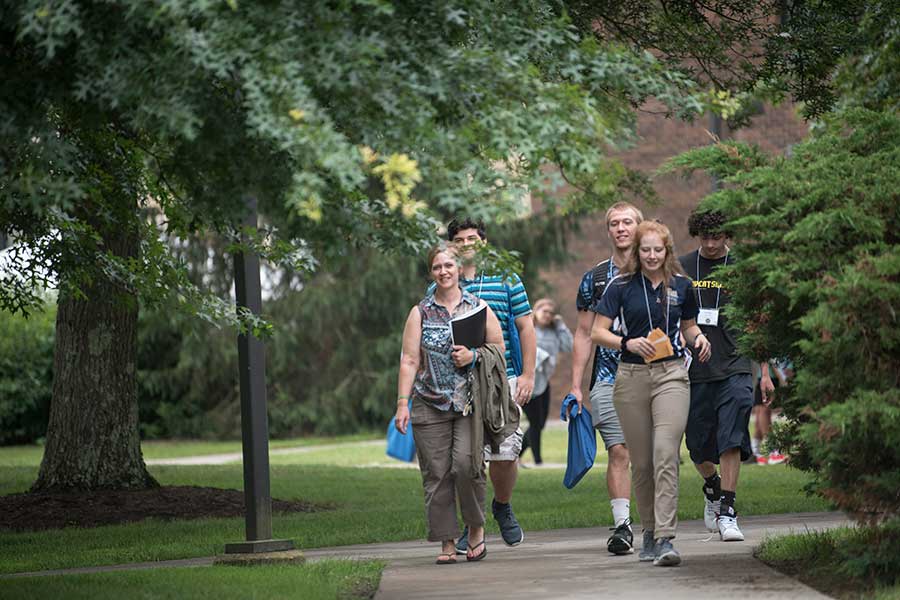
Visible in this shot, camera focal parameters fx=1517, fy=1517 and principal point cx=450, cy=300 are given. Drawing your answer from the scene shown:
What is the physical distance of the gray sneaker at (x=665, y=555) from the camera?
7.86m

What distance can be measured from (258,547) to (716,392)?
9.92 ft

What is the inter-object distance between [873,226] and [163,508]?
7.60 m

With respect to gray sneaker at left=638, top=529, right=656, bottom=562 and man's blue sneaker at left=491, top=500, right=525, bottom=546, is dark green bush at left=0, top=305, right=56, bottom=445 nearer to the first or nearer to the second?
man's blue sneaker at left=491, top=500, right=525, bottom=546

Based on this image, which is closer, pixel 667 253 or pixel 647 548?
pixel 667 253

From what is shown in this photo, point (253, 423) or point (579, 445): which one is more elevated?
point (253, 423)

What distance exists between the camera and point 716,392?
9.49 metres

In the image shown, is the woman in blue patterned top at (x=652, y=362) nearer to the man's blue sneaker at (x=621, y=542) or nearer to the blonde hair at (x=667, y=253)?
the blonde hair at (x=667, y=253)

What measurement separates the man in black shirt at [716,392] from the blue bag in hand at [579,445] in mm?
605

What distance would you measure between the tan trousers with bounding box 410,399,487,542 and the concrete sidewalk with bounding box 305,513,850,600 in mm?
262

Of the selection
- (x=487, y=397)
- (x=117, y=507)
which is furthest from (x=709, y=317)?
(x=117, y=507)

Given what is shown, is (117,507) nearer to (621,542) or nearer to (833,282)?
(621,542)

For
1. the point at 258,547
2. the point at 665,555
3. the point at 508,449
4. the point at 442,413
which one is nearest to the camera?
the point at 665,555

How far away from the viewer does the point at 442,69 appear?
219 inches

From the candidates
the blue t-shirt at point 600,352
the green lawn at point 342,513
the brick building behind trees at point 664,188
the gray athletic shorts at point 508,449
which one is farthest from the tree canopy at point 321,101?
the brick building behind trees at point 664,188
